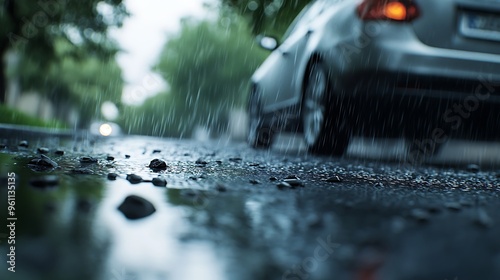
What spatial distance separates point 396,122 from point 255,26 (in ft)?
28.1

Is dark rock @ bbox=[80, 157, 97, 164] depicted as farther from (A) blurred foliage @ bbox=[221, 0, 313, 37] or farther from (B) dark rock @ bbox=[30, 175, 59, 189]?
(A) blurred foliage @ bbox=[221, 0, 313, 37]

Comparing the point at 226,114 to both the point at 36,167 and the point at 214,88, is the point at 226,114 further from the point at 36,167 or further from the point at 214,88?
the point at 36,167

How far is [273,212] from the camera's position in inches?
77.4

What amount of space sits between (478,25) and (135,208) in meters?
3.48

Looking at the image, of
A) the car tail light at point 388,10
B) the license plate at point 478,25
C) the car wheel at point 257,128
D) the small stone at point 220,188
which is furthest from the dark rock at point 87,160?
the car wheel at point 257,128

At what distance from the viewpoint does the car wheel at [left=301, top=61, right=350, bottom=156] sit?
498 centimetres

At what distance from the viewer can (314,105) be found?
17.5ft

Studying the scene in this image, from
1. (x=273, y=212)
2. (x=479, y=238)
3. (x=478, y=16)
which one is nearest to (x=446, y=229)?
(x=479, y=238)

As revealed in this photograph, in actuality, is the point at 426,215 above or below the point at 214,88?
below

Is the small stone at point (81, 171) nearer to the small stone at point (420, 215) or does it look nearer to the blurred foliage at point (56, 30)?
the small stone at point (420, 215)

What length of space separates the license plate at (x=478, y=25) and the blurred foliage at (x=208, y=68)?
88.3 ft

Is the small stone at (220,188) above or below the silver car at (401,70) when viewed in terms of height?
below

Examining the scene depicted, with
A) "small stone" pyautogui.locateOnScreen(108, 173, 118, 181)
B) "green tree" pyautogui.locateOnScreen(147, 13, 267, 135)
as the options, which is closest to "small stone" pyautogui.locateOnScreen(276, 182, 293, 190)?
"small stone" pyautogui.locateOnScreen(108, 173, 118, 181)

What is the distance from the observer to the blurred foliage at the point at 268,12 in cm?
1277
